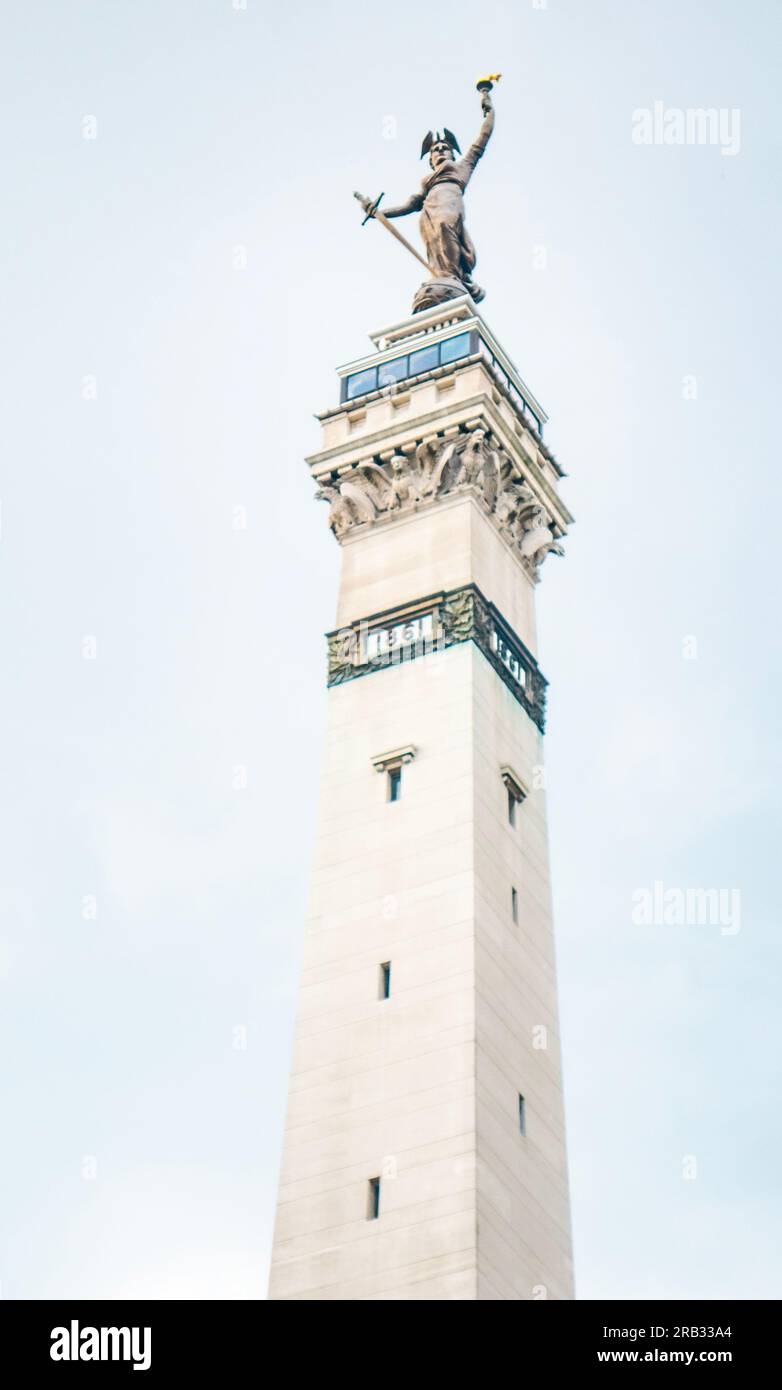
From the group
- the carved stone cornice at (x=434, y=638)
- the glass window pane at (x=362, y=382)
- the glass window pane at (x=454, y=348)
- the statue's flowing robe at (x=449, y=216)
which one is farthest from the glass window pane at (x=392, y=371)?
the carved stone cornice at (x=434, y=638)

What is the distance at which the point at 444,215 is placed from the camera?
83.9 metres

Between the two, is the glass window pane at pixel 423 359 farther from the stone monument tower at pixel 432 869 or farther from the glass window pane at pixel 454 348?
the glass window pane at pixel 454 348

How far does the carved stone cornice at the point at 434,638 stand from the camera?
221 feet

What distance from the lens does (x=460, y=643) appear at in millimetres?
66562

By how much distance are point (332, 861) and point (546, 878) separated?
6.89 meters

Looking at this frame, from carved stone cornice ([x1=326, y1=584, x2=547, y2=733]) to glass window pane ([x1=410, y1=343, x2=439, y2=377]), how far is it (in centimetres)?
1174

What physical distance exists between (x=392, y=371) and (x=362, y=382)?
1291 millimetres

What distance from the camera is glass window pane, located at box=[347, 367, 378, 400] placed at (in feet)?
254

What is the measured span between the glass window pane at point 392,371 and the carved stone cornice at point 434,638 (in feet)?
37.9

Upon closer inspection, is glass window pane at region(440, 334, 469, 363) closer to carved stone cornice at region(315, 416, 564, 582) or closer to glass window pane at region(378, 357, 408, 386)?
glass window pane at region(378, 357, 408, 386)


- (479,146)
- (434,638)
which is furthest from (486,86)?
(434,638)

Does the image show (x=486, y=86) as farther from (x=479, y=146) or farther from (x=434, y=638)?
(x=434, y=638)

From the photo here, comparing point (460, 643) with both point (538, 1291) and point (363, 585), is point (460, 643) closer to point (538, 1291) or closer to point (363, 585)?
point (363, 585)
